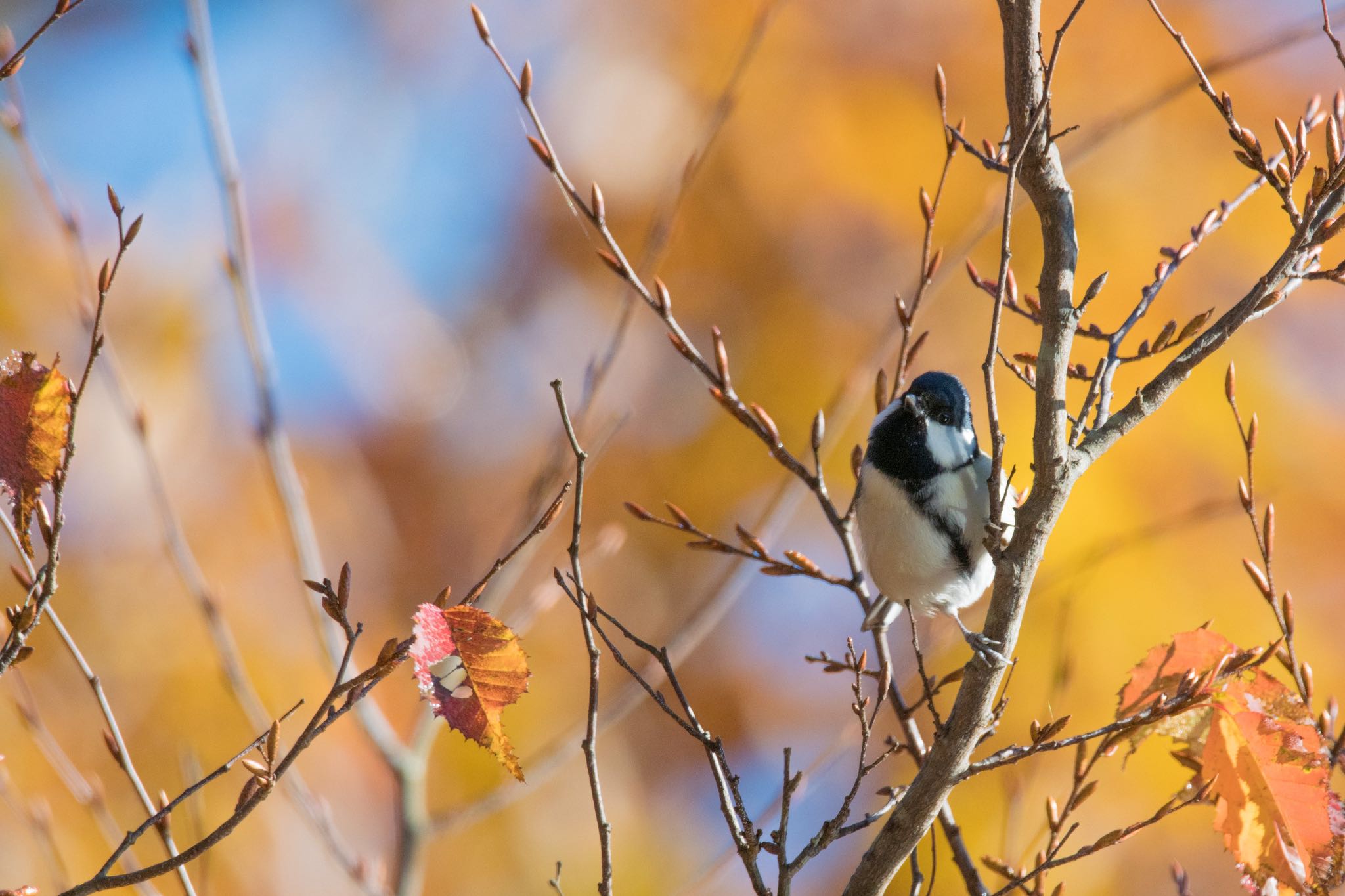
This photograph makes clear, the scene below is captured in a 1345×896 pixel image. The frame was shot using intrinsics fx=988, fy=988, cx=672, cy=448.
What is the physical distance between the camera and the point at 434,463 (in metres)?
5.44

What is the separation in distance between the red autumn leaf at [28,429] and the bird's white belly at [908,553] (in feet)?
4.93

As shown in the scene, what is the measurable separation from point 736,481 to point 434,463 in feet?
5.49

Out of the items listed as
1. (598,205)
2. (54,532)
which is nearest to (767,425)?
(598,205)

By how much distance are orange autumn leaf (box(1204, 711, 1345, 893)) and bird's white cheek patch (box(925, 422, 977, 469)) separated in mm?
840

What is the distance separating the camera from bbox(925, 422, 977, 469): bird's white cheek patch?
209cm

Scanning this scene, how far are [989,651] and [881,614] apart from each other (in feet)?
2.47

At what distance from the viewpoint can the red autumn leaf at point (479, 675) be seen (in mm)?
1137

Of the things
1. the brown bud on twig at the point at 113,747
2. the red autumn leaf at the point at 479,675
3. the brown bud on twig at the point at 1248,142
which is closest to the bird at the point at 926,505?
the brown bud on twig at the point at 1248,142

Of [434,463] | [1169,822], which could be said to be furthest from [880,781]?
[434,463]

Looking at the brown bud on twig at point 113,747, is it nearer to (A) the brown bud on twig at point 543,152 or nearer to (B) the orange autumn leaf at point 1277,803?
(A) the brown bud on twig at point 543,152

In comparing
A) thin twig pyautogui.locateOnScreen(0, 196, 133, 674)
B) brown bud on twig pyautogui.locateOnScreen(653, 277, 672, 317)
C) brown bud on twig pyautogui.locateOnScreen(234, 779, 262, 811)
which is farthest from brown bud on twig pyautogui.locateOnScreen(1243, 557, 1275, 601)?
thin twig pyautogui.locateOnScreen(0, 196, 133, 674)

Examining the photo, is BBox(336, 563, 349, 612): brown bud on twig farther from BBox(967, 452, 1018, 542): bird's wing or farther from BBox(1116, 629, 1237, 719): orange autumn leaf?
BBox(967, 452, 1018, 542): bird's wing

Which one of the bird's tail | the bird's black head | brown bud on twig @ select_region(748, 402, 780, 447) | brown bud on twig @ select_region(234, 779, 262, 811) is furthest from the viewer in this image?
the bird's black head

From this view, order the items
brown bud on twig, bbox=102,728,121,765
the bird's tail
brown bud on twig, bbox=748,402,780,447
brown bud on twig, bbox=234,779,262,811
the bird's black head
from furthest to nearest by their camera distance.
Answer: the bird's black head, the bird's tail, brown bud on twig, bbox=748,402,780,447, brown bud on twig, bbox=102,728,121,765, brown bud on twig, bbox=234,779,262,811
